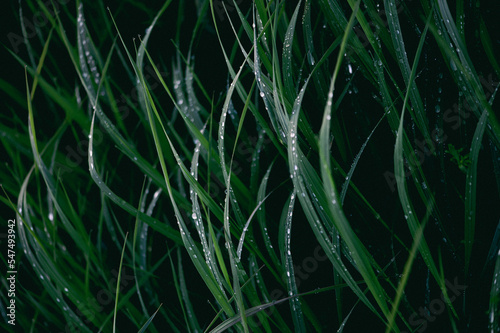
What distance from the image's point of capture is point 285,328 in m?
0.58

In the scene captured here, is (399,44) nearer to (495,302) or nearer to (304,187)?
(304,187)

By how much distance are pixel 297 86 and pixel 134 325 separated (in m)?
0.50

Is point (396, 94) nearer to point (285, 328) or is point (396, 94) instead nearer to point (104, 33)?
point (285, 328)

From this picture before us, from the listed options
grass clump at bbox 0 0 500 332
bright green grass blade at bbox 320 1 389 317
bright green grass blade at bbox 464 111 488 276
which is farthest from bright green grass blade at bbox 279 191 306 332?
bright green grass blade at bbox 464 111 488 276

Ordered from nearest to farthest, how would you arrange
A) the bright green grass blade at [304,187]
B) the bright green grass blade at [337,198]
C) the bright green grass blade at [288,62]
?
the bright green grass blade at [337,198] → the bright green grass blade at [304,187] → the bright green grass blade at [288,62]

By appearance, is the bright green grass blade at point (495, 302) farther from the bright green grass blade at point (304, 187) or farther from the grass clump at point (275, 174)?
the bright green grass blade at point (304, 187)

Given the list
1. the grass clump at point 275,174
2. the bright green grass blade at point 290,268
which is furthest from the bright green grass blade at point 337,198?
the bright green grass blade at point 290,268

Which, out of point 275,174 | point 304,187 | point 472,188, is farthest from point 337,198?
point 275,174

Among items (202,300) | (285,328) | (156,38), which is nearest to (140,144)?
(156,38)

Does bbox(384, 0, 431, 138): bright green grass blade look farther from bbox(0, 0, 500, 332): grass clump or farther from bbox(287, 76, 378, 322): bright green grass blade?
bbox(287, 76, 378, 322): bright green grass blade

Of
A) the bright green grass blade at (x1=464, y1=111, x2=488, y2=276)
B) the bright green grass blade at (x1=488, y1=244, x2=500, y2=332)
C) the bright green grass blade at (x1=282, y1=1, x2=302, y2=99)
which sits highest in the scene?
the bright green grass blade at (x1=282, y1=1, x2=302, y2=99)

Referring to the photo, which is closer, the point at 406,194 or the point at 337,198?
the point at 337,198

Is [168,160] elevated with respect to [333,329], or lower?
elevated

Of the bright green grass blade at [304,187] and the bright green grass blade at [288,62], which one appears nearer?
the bright green grass blade at [304,187]
